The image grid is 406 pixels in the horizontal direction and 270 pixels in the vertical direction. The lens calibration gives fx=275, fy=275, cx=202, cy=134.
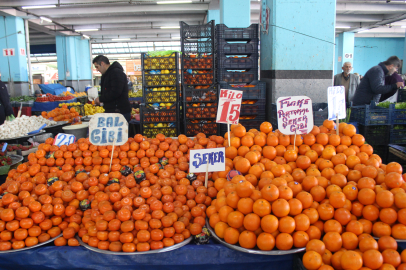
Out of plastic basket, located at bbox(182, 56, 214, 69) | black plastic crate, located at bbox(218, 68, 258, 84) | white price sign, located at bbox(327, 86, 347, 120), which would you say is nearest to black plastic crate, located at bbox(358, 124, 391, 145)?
white price sign, located at bbox(327, 86, 347, 120)

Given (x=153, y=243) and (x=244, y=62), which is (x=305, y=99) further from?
(x=244, y=62)

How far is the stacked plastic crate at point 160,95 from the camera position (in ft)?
17.9

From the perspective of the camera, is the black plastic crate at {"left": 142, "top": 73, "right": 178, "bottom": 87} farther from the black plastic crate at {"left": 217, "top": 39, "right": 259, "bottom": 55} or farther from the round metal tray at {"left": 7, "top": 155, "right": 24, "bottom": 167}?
the round metal tray at {"left": 7, "top": 155, "right": 24, "bottom": 167}

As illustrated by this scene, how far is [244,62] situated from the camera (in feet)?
17.1

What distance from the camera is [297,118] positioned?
235cm

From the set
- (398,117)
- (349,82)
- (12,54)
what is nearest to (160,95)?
(398,117)

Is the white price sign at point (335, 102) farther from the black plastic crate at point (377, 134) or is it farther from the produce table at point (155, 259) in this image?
the produce table at point (155, 259)

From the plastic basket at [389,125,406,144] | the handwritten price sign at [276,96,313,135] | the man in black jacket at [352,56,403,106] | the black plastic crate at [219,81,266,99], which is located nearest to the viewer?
the handwritten price sign at [276,96,313,135]

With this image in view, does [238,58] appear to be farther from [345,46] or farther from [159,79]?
[345,46]

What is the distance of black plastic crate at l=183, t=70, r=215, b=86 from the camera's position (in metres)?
5.59

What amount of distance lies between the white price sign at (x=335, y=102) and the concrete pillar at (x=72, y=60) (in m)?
17.4

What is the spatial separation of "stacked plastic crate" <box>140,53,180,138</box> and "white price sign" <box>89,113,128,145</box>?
2.95 meters

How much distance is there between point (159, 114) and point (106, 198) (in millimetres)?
3590

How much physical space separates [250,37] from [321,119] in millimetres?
2201
